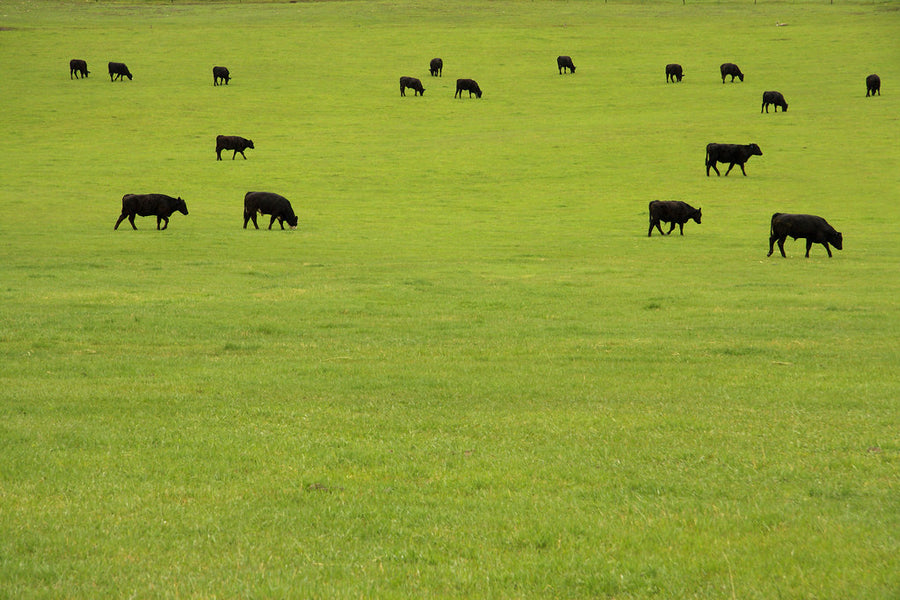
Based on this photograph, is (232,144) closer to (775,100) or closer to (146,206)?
(146,206)

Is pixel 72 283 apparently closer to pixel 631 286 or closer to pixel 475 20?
pixel 631 286

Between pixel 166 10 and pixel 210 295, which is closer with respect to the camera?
pixel 210 295

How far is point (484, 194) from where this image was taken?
46.2m

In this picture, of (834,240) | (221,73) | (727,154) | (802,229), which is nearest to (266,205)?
(802,229)

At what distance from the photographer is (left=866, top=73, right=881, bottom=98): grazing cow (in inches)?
2810

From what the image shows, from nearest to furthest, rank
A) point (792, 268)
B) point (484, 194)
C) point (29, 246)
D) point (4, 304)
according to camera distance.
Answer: point (4, 304)
point (792, 268)
point (29, 246)
point (484, 194)

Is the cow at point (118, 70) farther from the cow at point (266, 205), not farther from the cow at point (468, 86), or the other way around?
the cow at point (266, 205)

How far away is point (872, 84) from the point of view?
71.8 metres

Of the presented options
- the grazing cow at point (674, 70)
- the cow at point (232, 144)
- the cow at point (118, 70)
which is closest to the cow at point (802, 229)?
the cow at point (232, 144)

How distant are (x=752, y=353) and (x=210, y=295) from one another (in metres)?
12.0

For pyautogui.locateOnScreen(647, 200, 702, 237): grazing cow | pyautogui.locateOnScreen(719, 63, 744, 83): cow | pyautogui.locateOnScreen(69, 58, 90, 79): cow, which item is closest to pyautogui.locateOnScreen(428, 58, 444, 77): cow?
pyautogui.locateOnScreen(719, 63, 744, 83): cow

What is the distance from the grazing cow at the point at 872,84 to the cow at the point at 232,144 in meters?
48.0

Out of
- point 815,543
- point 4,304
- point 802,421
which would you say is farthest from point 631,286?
point 815,543

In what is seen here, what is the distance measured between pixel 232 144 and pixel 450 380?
4547 cm
